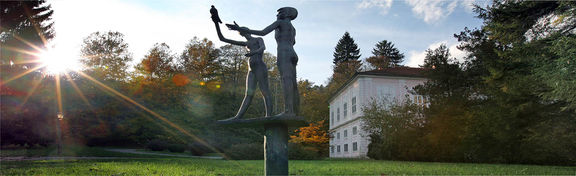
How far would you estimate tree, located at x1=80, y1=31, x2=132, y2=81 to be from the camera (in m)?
37.2

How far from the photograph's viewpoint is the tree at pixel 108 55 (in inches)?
1467

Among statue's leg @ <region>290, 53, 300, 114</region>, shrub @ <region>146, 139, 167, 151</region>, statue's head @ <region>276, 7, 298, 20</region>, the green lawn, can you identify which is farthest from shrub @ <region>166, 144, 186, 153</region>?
statue's head @ <region>276, 7, 298, 20</region>

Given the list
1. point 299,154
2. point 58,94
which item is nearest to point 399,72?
point 299,154

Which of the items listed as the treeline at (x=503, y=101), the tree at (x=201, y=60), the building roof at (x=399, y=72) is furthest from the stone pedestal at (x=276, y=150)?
the tree at (x=201, y=60)

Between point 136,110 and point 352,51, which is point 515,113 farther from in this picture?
point 352,51

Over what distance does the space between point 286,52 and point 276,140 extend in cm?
137

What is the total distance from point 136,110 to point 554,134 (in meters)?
27.9

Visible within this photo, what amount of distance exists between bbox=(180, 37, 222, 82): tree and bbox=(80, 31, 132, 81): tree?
20.8 feet

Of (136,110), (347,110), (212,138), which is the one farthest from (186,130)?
(347,110)

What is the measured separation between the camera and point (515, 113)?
16.5 metres

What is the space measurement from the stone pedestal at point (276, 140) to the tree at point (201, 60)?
117 feet

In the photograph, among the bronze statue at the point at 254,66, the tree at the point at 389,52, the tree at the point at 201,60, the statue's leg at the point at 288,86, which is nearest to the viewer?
the statue's leg at the point at 288,86

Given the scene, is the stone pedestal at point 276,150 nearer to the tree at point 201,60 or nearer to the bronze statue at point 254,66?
the bronze statue at point 254,66

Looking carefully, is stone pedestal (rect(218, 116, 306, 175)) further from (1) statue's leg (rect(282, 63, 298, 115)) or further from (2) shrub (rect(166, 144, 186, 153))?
(2) shrub (rect(166, 144, 186, 153))
